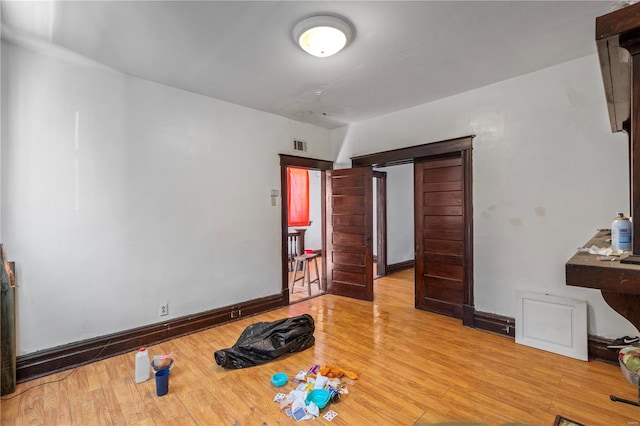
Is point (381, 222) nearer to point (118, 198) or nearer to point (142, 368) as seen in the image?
point (118, 198)

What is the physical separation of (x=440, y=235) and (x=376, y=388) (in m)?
2.17

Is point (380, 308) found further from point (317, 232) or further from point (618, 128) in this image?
point (317, 232)

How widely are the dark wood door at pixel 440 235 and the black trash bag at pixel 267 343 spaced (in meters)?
1.78

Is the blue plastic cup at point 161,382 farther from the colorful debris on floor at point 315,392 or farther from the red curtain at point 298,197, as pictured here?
the red curtain at point 298,197

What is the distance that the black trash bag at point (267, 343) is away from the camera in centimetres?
250

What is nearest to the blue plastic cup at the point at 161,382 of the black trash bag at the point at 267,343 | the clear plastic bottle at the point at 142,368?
the clear plastic bottle at the point at 142,368

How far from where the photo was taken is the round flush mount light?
6.68ft

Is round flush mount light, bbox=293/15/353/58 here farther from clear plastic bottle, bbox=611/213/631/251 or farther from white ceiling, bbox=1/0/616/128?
clear plastic bottle, bbox=611/213/631/251

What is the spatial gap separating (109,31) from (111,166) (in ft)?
3.85

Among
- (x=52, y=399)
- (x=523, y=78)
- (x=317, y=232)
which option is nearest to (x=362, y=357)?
(x=52, y=399)

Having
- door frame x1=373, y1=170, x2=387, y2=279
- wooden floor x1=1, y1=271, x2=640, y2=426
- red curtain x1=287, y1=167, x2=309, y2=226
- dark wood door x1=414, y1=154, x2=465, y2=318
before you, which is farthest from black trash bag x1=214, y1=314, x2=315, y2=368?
red curtain x1=287, y1=167, x2=309, y2=226

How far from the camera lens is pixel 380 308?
3973 mm

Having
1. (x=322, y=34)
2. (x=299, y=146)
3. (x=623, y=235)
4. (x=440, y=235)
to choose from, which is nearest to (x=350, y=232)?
(x=440, y=235)

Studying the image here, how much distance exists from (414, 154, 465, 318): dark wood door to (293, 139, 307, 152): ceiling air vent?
5.57 feet
